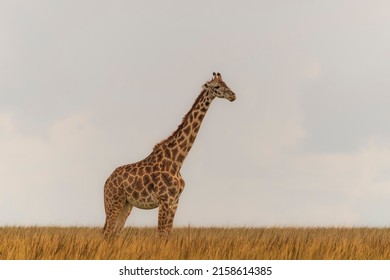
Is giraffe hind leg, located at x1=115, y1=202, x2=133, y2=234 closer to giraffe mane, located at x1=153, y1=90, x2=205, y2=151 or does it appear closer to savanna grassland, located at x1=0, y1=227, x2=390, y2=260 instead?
giraffe mane, located at x1=153, y1=90, x2=205, y2=151

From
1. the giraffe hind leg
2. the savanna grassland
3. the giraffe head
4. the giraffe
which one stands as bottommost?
the savanna grassland

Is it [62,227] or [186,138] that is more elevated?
[186,138]

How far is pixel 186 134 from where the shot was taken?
12555 millimetres

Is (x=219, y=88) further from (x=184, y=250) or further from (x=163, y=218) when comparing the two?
(x=184, y=250)

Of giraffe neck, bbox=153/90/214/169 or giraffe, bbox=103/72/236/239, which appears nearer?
giraffe, bbox=103/72/236/239

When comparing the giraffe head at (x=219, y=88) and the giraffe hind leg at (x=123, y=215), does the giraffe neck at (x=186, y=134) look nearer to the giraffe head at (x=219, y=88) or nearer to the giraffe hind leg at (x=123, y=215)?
the giraffe head at (x=219, y=88)

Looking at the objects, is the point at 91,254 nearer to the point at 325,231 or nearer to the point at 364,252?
the point at 364,252

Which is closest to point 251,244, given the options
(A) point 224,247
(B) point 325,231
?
(A) point 224,247

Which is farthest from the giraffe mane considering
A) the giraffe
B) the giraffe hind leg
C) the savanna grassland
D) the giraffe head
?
the savanna grassland

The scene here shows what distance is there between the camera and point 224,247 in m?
9.12

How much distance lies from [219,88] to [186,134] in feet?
3.97

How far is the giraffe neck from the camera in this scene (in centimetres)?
1233
